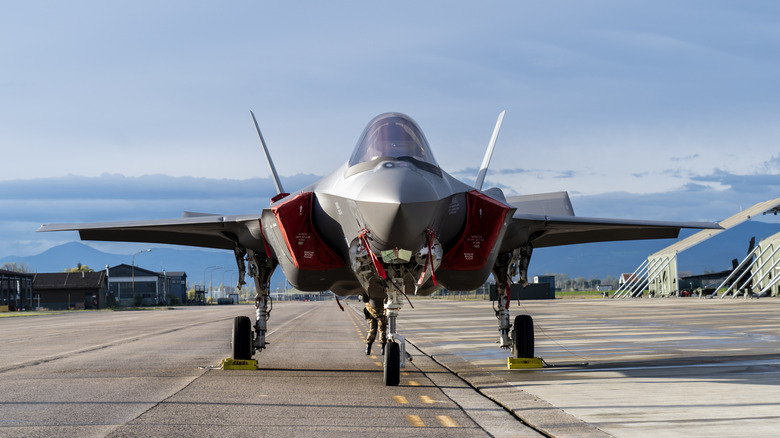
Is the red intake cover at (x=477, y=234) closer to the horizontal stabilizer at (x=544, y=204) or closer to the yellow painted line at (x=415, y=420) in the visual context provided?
the yellow painted line at (x=415, y=420)

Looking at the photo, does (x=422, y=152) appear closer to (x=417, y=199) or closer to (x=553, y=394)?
(x=417, y=199)

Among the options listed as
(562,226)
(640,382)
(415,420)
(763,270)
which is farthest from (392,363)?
(763,270)

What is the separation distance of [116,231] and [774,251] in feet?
203

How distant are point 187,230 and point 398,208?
568 centimetres

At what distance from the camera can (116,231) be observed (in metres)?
13.4

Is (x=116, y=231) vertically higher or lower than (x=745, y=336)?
higher

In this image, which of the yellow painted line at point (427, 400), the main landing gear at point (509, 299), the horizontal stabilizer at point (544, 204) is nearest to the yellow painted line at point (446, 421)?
the yellow painted line at point (427, 400)

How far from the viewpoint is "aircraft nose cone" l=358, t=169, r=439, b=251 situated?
27.0 ft

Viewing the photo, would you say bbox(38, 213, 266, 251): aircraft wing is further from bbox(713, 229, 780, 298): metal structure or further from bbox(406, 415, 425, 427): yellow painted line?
bbox(713, 229, 780, 298): metal structure

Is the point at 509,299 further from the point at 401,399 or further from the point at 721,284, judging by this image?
the point at 721,284

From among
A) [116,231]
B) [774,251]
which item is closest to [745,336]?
[116,231]

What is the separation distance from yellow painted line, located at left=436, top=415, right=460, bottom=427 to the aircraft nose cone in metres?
2.06

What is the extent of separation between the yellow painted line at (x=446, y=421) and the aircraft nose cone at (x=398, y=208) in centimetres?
206

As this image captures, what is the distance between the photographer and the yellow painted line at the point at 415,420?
7.07 m
